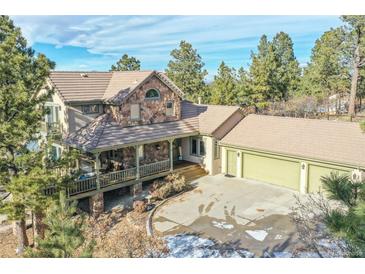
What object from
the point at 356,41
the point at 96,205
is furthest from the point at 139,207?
the point at 356,41

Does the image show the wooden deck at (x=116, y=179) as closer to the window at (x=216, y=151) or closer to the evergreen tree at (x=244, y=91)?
the window at (x=216, y=151)

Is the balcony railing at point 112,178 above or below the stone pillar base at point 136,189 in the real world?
above

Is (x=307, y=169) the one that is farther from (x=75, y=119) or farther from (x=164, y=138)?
(x=75, y=119)

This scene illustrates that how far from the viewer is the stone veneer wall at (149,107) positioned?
1950 centimetres

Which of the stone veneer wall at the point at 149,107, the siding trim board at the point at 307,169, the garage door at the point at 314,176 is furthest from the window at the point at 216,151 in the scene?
the garage door at the point at 314,176

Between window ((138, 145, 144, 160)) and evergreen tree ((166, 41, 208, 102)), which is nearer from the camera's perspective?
window ((138, 145, 144, 160))

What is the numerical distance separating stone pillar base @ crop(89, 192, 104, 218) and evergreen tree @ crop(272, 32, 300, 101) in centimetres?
2694

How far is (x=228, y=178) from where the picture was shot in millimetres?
21703

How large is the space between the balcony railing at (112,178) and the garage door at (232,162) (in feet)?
14.3

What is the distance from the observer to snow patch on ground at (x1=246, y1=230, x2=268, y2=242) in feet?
44.7

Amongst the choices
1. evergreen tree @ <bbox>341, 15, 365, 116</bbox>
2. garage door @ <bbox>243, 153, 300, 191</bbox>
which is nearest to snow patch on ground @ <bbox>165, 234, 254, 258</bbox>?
garage door @ <bbox>243, 153, 300, 191</bbox>

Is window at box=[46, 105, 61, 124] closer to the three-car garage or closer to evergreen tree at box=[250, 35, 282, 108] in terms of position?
the three-car garage
